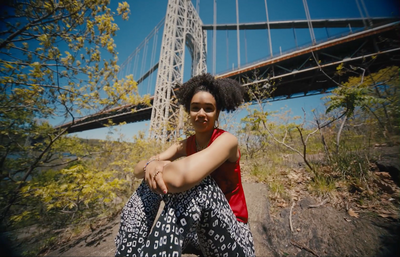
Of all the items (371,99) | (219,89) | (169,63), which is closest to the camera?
(219,89)

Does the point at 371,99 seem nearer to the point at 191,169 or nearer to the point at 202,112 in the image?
the point at 202,112

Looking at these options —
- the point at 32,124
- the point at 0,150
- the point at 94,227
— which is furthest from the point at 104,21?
the point at 94,227

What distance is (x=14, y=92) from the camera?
1.90 meters

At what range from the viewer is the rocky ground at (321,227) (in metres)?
1.14

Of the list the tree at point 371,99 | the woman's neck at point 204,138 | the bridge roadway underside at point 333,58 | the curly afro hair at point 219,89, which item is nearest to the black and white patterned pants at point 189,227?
the woman's neck at point 204,138

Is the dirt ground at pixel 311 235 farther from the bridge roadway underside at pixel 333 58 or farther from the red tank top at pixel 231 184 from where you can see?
the bridge roadway underside at pixel 333 58

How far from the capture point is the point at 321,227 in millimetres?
1344

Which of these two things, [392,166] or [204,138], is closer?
[204,138]

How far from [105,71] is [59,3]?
943 millimetres

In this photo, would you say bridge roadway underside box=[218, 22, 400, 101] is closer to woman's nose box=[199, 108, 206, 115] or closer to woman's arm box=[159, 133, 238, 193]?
woman's nose box=[199, 108, 206, 115]

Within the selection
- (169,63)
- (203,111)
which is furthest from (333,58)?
(203,111)

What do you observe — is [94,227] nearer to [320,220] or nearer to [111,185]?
[111,185]

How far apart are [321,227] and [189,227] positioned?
1.53m

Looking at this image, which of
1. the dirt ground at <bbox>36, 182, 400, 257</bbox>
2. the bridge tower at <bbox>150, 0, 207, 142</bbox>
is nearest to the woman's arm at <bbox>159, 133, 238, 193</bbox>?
the dirt ground at <bbox>36, 182, 400, 257</bbox>
